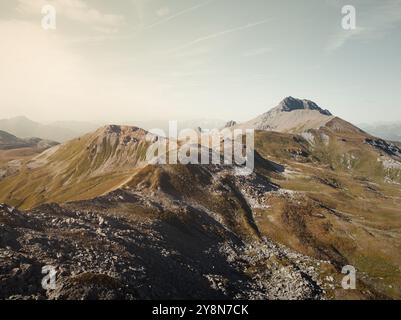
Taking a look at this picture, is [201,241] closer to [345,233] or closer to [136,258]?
[136,258]

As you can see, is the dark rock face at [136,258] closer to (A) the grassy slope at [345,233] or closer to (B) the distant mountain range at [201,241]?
(B) the distant mountain range at [201,241]

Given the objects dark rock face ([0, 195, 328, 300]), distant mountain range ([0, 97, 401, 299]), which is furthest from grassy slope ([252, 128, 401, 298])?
dark rock face ([0, 195, 328, 300])

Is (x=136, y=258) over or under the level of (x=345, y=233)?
over

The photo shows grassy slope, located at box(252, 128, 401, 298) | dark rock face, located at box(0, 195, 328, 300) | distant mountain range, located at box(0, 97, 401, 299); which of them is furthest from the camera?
grassy slope, located at box(252, 128, 401, 298)

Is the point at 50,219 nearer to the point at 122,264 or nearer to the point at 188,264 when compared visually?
the point at 122,264

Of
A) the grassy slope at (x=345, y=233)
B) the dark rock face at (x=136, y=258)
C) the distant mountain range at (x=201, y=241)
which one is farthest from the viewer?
the grassy slope at (x=345, y=233)

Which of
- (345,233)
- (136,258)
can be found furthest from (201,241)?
(345,233)

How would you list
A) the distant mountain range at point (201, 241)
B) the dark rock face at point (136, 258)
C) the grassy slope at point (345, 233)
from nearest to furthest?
the dark rock face at point (136, 258) < the distant mountain range at point (201, 241) < the grassy slope at point (345, 233)

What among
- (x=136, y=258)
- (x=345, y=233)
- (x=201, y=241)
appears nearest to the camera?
(x=136, y=258)

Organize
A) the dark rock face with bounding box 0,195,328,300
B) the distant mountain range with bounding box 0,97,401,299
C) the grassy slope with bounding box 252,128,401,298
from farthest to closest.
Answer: the grassy slope with bounding box 252,128,401,298, the distant mountain range with bounding box 0,97,401,299, the dark rock face with bounding box 0,195,328,300

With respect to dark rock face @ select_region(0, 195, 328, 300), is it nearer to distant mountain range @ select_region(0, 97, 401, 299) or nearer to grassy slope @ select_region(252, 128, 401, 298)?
distant mountain range @ select_region(0, 97, 401, 299)

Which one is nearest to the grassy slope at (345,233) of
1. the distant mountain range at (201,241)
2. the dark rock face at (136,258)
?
the distant mountain range at (201,241)
